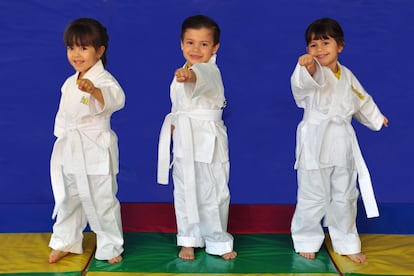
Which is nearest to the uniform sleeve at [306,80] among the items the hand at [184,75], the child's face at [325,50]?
the child's face at [325,50]

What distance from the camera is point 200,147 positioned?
10.2 ft

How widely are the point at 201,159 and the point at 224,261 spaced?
52 centimetres

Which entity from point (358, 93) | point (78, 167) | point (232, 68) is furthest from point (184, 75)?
point (232, 68)

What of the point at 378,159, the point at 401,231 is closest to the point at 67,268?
the point at 401,231

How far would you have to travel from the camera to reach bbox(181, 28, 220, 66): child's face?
310 cm

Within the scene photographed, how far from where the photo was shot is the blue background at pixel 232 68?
4.38 m

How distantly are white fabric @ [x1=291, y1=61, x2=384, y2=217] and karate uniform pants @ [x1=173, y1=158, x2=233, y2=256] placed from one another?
1.39ft

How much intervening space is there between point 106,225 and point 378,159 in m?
2.04

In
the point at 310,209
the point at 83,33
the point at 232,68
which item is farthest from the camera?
the point at 232,68

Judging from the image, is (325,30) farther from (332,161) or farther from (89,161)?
(89,161)

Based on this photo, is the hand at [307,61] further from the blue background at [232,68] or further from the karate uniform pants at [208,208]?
the blue background at [232,68]

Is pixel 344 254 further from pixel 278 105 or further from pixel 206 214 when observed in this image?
pixel 278 105

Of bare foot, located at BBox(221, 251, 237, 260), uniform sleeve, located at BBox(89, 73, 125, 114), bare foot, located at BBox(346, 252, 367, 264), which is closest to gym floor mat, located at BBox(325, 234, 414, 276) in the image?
bare foot, located at BBox(346, 252, 367, 264)

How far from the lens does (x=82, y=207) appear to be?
3.23 m
